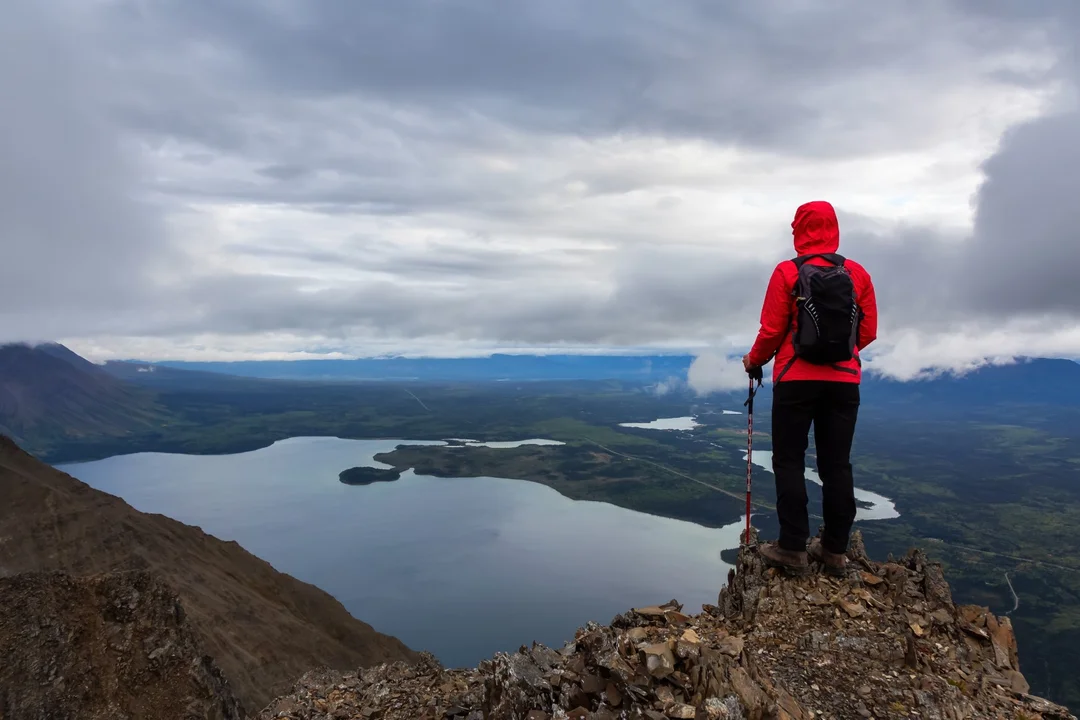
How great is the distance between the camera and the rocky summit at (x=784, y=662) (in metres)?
5.96

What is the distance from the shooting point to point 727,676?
6.15m

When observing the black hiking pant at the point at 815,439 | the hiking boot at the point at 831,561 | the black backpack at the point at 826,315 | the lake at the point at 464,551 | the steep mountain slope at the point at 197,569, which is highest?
the black backpack at the point at 826,315

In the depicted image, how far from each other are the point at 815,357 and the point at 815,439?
1.20 metres

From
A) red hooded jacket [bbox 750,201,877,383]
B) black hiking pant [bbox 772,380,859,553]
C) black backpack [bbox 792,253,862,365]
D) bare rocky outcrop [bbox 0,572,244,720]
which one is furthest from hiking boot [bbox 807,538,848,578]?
bare rocky outcrop [bbox 0,572,244,720]

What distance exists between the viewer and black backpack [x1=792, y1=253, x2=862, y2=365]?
7730 mm

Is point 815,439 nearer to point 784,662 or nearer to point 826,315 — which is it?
point 826,315

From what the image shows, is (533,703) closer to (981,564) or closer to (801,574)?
(801,574)

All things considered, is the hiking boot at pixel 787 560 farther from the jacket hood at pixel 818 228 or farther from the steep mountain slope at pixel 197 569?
the steep mountain slope at pixel 197 569

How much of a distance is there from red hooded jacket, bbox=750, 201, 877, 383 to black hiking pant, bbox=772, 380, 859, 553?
6.6 inches

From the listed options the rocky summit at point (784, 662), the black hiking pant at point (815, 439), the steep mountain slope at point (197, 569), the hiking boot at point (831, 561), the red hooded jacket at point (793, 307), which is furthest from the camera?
the steep mountain slope at point (197, 569)

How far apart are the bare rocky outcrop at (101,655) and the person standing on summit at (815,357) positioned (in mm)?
24436

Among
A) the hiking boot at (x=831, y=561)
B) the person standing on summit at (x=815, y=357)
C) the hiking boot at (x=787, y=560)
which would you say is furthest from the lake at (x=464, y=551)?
the person standing on summit at (x=815, y=357)

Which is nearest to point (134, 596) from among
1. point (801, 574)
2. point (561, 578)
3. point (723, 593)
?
point (723, 593)

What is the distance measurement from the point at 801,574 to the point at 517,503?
554 feet
